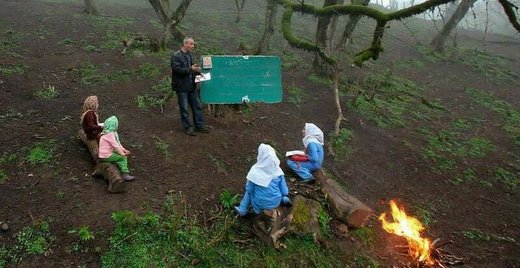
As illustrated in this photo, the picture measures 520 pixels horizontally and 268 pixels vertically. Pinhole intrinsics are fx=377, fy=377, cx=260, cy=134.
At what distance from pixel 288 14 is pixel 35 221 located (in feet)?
28.7

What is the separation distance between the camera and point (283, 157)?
30.5ft

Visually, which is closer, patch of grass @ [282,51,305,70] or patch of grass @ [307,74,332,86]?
patch of grass @ [307,74,332,86]

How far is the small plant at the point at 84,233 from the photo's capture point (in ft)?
18.1

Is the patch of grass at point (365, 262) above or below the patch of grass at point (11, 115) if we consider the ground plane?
below

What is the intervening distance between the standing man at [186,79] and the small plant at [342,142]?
3.97 m

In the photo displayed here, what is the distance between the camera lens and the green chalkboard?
909 centimetres

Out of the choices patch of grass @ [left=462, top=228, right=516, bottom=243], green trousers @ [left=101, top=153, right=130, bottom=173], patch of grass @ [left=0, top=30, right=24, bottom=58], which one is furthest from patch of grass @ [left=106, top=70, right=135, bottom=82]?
patch of grass @ [left=462, top=228, right=516, bottom=243]

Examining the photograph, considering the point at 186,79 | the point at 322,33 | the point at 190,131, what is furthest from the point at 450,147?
the point at 186,79

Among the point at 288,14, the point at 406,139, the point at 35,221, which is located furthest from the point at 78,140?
the point at 406,139

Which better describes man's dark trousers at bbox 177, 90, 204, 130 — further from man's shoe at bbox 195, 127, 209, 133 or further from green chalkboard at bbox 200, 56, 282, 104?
green chalkboard at bbox 200, 56, 282, 104

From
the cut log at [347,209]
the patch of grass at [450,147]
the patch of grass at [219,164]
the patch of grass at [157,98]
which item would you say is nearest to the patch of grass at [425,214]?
the cut log at [347,209]

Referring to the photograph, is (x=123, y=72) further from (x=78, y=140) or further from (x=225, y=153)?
(x=225, y=153)

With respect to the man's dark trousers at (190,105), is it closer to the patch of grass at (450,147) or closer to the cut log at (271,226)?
the cut log at (271,226)

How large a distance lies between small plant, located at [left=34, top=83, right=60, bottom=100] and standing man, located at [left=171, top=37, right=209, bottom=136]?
12.2 ft
